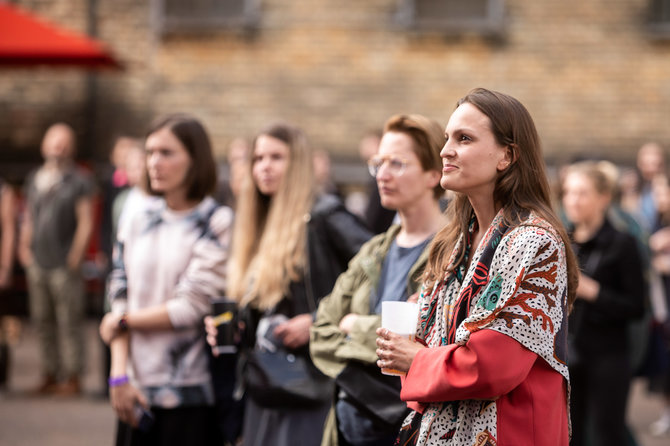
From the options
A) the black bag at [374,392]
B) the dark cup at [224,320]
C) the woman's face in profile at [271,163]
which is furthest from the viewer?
the woman's face in profile at [271,163]

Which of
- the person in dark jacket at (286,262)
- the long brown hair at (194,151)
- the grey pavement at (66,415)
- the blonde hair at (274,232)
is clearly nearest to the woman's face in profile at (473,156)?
the person in dark jacket at (286,262)

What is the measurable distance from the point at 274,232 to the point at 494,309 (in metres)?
2.05

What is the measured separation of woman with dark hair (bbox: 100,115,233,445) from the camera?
163 inches

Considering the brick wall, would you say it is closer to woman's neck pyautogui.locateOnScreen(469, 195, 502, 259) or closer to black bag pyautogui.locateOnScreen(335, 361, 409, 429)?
black bag pyautogui.locateOnScreen(335, 361, 409, 429)

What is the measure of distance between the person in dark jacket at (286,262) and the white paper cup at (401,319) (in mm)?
1400

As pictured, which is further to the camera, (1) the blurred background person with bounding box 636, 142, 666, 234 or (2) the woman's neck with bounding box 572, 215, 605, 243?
(1) the blurred background person with bounding box 636, 142, 666, 234

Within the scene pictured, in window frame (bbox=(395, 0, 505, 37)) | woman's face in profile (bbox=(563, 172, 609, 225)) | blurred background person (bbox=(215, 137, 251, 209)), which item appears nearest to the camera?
woman's face in profile (bbox=(563, 172, 609, 225))

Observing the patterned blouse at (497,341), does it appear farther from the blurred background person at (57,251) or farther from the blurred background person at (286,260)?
the blurred background person at (57,251)

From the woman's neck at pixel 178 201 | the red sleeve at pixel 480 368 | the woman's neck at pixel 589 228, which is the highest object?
the woman's neck at pixel 178 201

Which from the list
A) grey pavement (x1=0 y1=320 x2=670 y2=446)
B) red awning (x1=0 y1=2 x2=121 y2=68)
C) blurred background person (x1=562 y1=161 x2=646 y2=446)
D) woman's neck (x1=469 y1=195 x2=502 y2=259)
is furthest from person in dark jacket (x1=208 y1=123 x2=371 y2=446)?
red awning (x1=0 y1=2 x2=121 y2=68)

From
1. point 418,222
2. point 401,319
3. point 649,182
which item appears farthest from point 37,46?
point 401,319

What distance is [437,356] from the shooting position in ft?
8.50

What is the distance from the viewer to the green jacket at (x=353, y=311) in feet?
11.2

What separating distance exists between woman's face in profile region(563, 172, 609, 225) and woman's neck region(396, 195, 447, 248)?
231 cm
